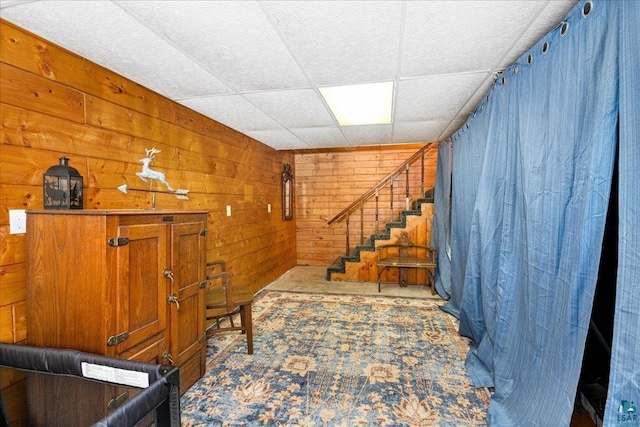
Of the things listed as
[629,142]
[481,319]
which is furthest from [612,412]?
[481,319]

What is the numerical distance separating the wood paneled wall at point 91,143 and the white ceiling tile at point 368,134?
1491 millimetres

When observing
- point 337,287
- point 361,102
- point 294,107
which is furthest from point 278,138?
point 337,287

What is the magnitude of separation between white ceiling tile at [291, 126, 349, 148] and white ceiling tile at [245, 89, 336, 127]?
22 cm

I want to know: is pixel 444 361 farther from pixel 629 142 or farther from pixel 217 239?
pixel 217 239

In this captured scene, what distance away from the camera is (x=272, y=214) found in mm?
5039

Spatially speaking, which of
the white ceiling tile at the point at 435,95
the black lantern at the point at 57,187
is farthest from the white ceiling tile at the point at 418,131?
the black lantern at the point at 57,187

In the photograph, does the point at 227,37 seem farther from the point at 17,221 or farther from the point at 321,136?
the point at 321,136

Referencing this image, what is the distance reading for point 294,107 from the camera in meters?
2.79

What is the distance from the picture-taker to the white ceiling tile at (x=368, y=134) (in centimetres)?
352

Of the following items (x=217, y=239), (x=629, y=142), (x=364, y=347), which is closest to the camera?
(x=629, y=142)

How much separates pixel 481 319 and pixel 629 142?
1860 mm

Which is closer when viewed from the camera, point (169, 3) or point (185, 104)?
point (169, 3)

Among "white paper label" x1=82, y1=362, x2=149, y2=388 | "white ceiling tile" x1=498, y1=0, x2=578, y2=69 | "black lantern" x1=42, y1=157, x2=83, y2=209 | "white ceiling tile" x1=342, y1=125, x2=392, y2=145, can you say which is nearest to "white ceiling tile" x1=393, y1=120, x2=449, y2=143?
"white ceiling tile" x1=342, y1=125, x2=392, y2=145

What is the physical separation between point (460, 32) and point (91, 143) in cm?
237
